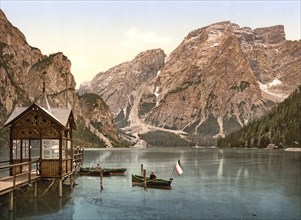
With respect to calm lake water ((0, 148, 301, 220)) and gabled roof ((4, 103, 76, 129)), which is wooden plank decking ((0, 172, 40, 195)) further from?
gabled roof ((4, 103, 76, 129))

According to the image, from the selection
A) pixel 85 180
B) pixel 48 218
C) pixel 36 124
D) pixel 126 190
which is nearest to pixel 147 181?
pixel 126 190

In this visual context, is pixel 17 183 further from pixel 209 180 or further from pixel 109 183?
pixel 209 180

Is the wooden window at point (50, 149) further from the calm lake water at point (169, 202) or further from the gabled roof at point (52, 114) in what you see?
the calm lake water at point (169, 202)

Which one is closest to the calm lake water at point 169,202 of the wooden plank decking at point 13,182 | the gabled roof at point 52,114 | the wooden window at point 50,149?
the wooden plank decking at point 13,182

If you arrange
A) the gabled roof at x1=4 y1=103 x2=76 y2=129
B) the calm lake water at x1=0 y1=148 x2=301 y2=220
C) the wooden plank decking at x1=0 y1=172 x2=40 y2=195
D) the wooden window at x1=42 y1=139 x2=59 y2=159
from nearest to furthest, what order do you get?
the wooden plank decking at x1=0 y1=172 x2=40 y2=195
the calm lake water at x1=0 y1=148 x2=301 y2=220
the gabled roof at x1=4 y1=103 x2=76 y2=129
the wooden window at x1=42 y1=139 x2=59 y2=159

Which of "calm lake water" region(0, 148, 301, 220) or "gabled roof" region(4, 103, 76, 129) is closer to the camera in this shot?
"calm lake water" region(0, 148, 301, 220)

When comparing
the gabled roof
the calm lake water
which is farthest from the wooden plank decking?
the gabled roof

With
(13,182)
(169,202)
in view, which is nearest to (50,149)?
(13,182)

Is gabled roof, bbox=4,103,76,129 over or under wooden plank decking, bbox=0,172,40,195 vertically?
over

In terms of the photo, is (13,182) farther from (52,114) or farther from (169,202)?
(169,202)

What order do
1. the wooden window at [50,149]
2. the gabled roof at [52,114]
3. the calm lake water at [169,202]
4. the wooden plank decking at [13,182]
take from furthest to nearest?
the wooden window at [50,149] → the gabled roof at [52,114] → the calm lake water at [169,202] → the wooden plank decking at [13,182]

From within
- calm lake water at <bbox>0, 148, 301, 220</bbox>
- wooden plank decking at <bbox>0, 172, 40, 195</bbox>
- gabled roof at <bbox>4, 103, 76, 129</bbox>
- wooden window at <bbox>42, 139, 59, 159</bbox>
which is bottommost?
calm lake water at <bbox>0, 148, 301, 220</bbox>
